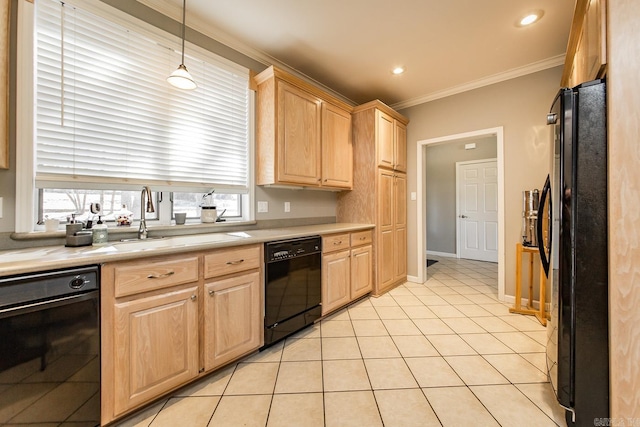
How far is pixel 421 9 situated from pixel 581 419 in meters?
2.73

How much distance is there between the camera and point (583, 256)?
1.17 metres

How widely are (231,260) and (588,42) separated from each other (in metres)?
2.38

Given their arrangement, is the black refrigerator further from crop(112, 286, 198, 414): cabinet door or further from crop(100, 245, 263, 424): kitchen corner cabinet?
crop(112, 286, 198, 414): cabinet door

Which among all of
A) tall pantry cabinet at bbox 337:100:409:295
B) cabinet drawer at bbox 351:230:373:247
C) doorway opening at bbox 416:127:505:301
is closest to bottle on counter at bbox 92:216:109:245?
cabinet drawer at bbox 351:230:373:247

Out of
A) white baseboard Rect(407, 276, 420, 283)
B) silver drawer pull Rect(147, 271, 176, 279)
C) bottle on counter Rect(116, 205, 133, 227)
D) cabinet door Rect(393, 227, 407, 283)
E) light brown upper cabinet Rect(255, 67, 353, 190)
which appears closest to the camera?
silver drawer pull Rect(147, 271, 176, 279)

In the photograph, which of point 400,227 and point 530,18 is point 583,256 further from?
point 400,227

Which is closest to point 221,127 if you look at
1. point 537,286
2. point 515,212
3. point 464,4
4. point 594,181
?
point 464,4

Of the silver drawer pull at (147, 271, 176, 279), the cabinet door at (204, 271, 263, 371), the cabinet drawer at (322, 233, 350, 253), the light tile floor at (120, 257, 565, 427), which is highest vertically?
the cabinet drawer at (322, 233, 350, 253)

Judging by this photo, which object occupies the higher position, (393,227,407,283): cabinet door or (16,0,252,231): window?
(16,0,252,231): window

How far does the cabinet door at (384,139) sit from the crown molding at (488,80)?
601 mm

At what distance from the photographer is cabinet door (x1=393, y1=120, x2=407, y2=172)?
135 inches

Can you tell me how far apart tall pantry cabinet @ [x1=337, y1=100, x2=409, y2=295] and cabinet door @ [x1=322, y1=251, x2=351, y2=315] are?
0.56m

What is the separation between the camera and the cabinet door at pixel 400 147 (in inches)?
135

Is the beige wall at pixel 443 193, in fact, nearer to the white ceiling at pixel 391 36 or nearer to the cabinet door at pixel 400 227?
the cabinet door at pixel 400 227
